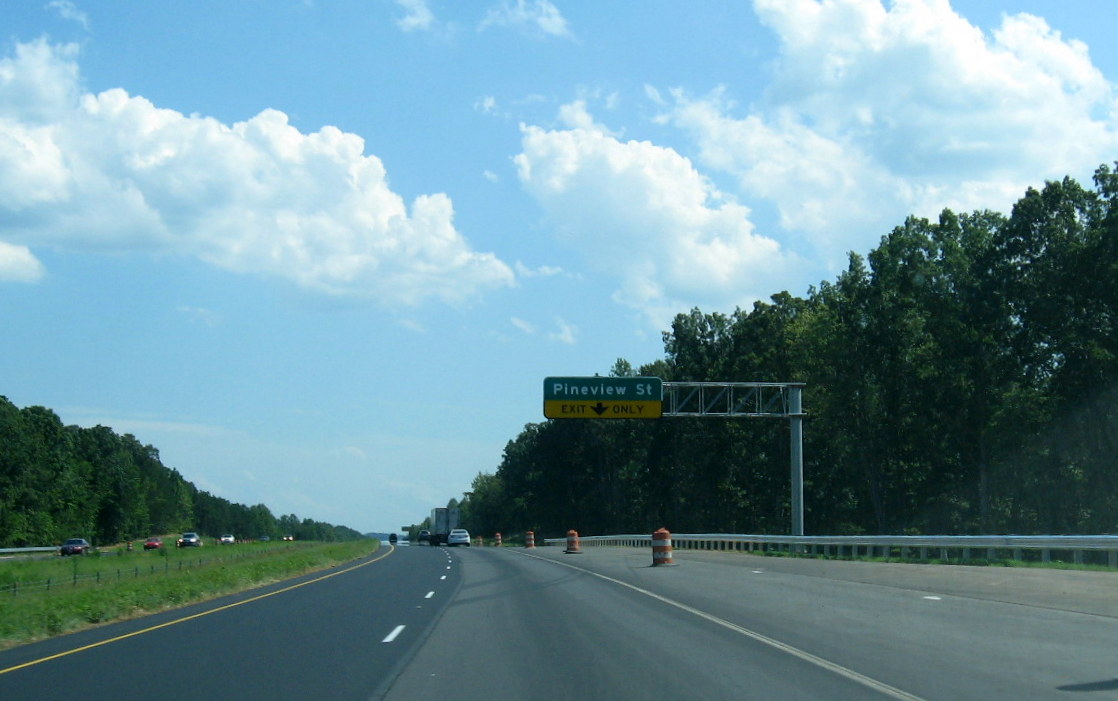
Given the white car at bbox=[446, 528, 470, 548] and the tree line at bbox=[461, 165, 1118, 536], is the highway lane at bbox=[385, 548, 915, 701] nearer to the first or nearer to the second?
the tree line at bbox=[461, 165, 1118, 536]

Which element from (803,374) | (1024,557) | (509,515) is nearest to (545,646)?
(1024,557)

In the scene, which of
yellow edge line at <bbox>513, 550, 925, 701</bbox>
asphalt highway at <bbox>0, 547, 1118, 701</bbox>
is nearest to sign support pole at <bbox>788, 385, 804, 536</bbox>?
asphalt highway at <bbox>0, 547, 1118, 701</bbox>

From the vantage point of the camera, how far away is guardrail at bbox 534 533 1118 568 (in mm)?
27688

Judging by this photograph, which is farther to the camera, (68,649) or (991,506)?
(991,506)

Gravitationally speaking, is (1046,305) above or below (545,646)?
above

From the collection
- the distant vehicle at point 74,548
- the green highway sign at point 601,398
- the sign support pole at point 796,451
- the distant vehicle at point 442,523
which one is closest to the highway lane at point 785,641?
the green highway sign at point 601,398

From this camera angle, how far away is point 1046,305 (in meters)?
57.2

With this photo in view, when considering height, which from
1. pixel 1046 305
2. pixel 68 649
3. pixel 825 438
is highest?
pixel 1046 305

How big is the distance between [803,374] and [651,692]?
6919 cm

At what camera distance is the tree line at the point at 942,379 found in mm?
56000

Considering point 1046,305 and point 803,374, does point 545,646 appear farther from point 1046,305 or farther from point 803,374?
point 803,374

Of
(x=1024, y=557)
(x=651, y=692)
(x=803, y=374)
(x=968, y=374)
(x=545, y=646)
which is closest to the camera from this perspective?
(x=651, y=692)

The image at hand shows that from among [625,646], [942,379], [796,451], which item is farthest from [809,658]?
[942,379]

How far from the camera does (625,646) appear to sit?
14.5 meters
